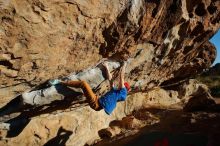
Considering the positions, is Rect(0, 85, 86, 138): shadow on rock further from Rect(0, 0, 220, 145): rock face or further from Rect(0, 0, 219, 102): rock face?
Rect(0, 0, 219, 102): rock face

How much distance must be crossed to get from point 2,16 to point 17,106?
9.38 feet

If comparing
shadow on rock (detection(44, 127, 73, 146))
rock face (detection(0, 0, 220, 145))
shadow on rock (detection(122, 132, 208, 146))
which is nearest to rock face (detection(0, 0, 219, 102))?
rock face (detection(0, 0, 220, 145))

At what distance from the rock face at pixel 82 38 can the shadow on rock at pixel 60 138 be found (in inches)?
5.3

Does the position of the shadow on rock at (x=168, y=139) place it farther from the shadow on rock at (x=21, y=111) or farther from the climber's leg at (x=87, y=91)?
the climber's leg at (x=87, y=91)

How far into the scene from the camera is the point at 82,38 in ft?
18.5

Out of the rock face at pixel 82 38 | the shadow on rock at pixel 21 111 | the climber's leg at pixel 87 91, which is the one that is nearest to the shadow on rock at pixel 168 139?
the rock face at pixel 82 38

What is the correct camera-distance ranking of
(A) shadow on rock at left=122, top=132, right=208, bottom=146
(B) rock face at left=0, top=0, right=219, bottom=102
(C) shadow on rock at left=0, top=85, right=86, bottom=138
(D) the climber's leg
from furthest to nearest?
1. (A) shadow on rock at left=122, top=132, right=208, bottom=146
2. (C) shadow on rock at left=0, top=85, right=86, bottom=138
3. (D) the climber's leg
4. (B) rock face at left=0, top=0, right=219, bottom=102

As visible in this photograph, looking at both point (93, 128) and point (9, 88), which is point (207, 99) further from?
point (9, 88)

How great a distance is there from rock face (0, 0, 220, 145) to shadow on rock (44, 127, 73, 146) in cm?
13

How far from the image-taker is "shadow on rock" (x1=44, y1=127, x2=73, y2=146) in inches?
360

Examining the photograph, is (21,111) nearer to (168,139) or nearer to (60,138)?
(60,138)

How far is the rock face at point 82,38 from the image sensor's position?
4691 millimetres

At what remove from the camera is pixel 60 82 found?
6.55 metres

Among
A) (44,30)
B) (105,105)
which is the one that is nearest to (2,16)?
(44,30)
